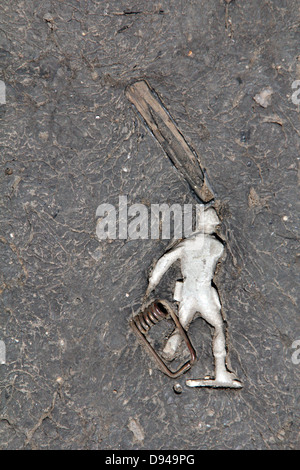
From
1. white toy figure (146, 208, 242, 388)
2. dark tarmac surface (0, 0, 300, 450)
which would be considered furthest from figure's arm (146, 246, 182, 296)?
dark tarmac surface (0, 0, 300, 450)

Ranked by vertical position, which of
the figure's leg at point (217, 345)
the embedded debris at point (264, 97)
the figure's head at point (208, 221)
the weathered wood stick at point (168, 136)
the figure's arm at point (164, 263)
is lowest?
the figure's leg at point (217, 345)

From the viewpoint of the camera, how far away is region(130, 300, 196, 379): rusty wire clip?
2.36m

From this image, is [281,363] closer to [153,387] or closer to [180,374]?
[180,374]

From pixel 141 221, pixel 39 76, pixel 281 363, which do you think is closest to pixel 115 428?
pixel 281 363

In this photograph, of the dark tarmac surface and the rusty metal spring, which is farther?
the dark tarmac surface

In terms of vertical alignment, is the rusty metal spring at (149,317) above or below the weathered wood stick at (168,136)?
below

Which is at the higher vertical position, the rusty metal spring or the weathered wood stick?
the weathered wood stick

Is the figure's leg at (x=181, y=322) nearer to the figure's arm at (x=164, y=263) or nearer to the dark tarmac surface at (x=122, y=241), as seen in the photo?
the dark tarmac surface at (x=122, y=241)

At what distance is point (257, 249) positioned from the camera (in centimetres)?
248

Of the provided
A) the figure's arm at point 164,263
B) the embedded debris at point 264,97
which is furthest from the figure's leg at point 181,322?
the embedded debris at point 264,97

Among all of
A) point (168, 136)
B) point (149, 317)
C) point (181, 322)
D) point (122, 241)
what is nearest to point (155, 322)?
point (149, 317)

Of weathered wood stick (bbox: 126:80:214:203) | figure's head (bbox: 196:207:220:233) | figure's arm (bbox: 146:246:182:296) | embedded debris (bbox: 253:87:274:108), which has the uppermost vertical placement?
embedded debris (bbox: 253:87:274:108)

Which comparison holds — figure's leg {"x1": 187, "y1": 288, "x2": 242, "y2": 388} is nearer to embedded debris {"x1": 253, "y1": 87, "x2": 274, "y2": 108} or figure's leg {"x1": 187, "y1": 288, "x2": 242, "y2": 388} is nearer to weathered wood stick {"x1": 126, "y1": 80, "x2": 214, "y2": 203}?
weathered wood stick {"x1": 126, "y1": 80, "x2": 214, "y2": 203}

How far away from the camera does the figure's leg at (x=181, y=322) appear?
2.46m
